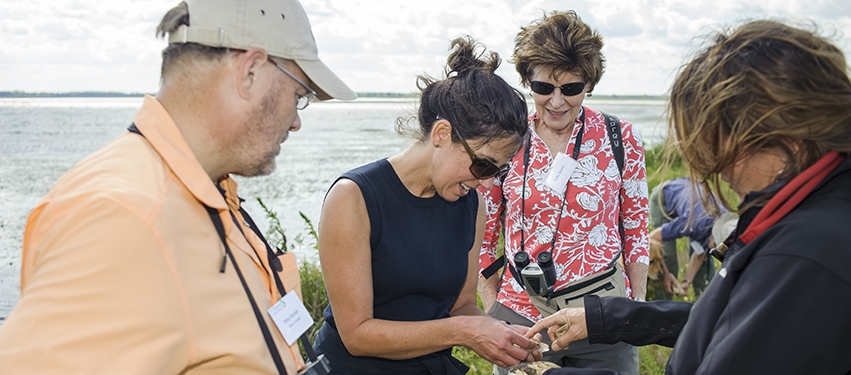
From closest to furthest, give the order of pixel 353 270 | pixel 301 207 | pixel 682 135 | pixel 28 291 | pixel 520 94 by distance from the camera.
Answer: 1. pixel 28 291
2. pixel 682 135
3. pixel 353 270
4. pixel 520 94
5. pixel 301 207

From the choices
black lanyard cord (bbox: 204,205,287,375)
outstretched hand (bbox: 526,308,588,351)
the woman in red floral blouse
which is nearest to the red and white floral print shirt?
the woman in red floral blouse

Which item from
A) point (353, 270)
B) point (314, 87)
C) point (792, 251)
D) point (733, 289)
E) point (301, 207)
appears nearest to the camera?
point (792, 251)

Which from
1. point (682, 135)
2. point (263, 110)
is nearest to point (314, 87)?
point (263, 110)

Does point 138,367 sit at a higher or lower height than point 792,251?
lower

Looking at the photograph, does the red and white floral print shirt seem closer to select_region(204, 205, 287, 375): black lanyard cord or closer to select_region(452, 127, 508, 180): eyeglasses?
select_region(452, 127, 508, 180): eyeglasses

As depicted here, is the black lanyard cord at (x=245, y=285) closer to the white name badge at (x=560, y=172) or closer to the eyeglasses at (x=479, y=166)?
the eyeglasses at (x=479, y=166)

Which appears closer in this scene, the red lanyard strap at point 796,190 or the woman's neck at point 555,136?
the red lanyard strap at point 796,190

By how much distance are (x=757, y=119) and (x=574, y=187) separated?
5.74ft

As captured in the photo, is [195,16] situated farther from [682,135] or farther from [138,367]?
[682,135]

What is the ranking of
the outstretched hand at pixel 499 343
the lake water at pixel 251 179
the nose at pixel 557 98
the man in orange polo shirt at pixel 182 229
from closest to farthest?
1. the man in orange polo shirt at pixel 182 229
2. the outstretched hand at pixel 499 343
3. the nose at pixel 557 98
4. the lake water at pixel 251 179

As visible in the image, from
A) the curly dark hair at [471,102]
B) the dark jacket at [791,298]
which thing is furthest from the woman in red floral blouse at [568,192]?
the dark jacket at [791,298]

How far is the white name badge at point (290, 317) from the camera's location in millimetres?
1742

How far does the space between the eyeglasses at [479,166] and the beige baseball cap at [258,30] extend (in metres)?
0.85

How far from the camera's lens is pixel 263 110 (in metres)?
1.70
